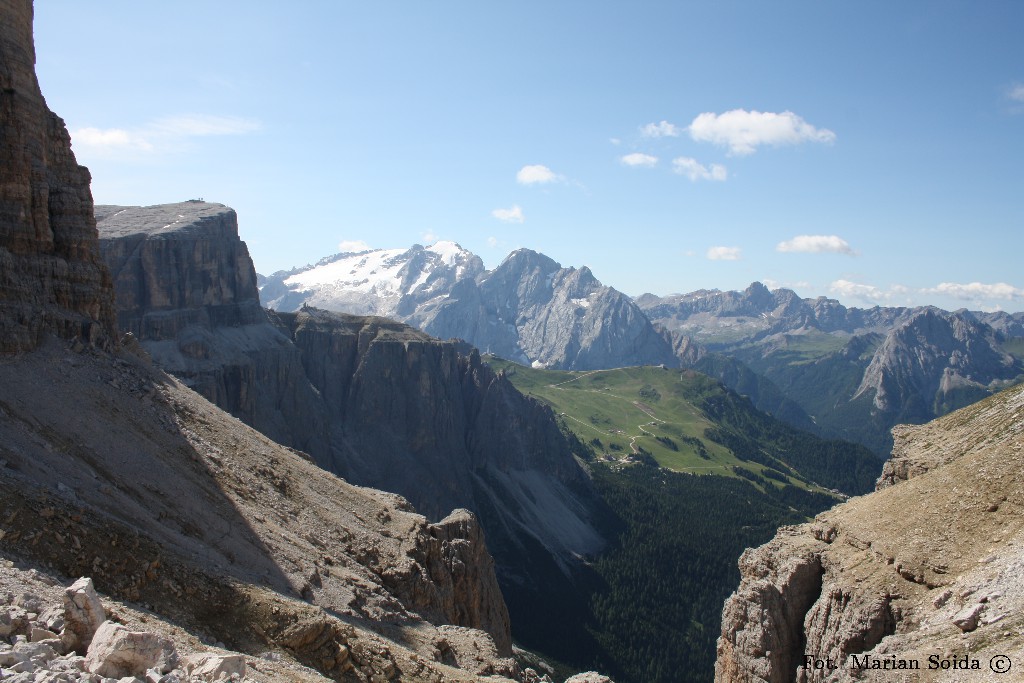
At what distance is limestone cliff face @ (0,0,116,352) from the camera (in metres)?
47.1

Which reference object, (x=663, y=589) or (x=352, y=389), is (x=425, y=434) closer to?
(x=352, y=389)

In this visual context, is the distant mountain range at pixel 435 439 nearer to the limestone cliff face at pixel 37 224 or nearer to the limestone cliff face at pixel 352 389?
the limestone cliff face at pixel 352 389

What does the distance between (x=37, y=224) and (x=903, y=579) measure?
205ft

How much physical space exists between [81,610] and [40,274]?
40830 millimetres

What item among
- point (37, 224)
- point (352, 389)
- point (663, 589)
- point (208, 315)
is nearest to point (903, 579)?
point (37, 224)

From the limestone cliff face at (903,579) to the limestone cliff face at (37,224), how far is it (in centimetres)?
5238

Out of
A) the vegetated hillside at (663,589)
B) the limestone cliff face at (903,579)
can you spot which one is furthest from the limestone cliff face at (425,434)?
the limestone cliff face at (903,579)

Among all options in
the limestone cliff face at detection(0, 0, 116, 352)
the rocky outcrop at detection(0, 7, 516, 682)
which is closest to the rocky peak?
the limestone cliff face at detection(0, 0, 116, 352)

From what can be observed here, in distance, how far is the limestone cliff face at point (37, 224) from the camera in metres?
47.1

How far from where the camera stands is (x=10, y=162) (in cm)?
4781

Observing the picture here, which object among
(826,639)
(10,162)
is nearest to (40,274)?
(10,162)

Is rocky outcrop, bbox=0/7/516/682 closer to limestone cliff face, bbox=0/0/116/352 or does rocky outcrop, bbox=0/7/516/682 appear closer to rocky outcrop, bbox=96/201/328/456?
limestone cliff face, bbox=0/0/116/352

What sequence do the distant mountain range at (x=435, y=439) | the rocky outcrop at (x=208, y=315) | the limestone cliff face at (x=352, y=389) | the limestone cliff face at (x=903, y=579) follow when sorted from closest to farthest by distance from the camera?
the limestone cliff face at (x=903, y=579), the rocky outcrop at (x=208, y=315), the limestone cliff face at (x=352, y=389), the distant mountain range at (x=435, y=439)

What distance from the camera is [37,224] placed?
164 ft
